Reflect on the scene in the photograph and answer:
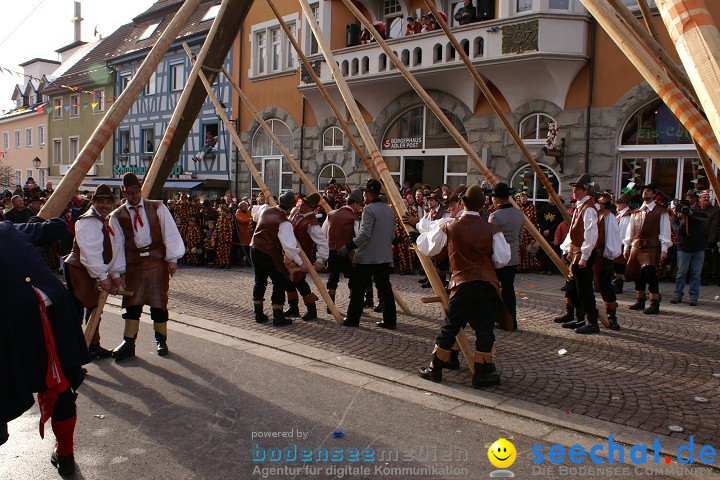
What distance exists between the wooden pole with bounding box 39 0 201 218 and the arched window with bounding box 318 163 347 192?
1350 cm

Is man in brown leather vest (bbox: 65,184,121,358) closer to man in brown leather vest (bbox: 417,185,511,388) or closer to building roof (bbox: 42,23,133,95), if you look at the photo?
man in brown leather vest (bbox: 417,185,511,388)

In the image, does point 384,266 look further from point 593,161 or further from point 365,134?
point 593,161

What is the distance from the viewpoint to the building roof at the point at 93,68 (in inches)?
1190

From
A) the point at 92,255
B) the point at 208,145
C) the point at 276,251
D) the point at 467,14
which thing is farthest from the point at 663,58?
the point at 208,145

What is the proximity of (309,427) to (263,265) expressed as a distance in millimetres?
3688

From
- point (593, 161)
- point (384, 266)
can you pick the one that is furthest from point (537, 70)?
point (384, 266)

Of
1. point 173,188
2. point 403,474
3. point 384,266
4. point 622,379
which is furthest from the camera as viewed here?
point 173,188

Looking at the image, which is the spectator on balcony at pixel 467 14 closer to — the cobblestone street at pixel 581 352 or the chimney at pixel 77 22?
the cobblestone street at pixel 581 352

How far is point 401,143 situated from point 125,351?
13408 millimetres

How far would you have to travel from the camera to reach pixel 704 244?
9453 millimetres

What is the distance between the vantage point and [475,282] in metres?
5.23

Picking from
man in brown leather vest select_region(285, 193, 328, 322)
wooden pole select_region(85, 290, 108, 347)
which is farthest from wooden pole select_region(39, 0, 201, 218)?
man in brown leather vest select_region(285, 193, 328, 322)

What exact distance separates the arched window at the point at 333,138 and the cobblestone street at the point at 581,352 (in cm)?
1042

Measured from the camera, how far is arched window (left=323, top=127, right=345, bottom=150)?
65.2 feet
